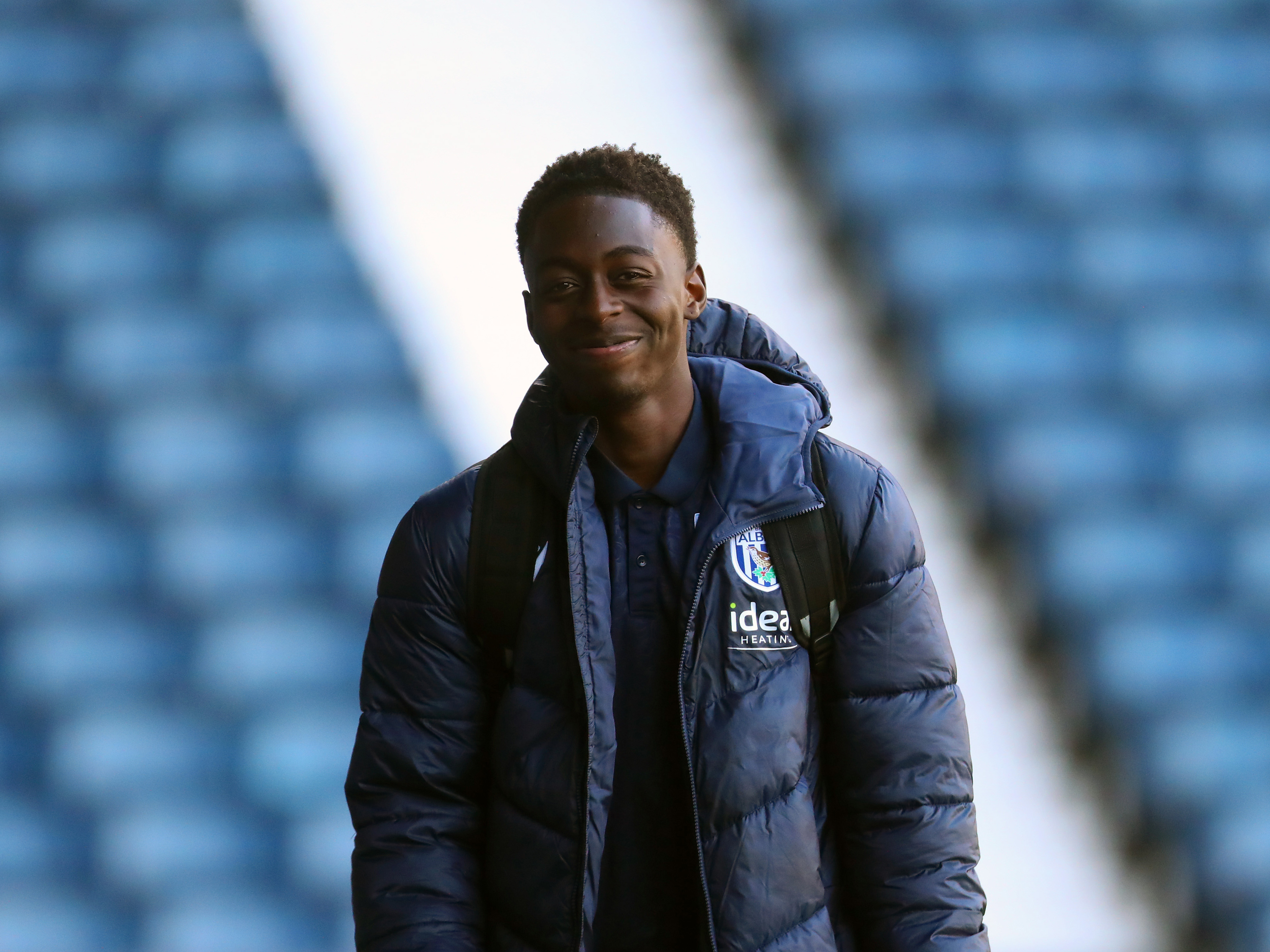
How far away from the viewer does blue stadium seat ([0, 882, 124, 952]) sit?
2135 mm

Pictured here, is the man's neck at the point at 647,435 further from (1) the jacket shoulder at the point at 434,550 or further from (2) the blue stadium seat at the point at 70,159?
(2) the blue stadium seat at the point at 70,159

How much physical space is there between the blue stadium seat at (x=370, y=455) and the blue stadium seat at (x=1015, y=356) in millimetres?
977

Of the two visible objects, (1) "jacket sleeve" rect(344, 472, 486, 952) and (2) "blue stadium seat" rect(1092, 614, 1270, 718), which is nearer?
(1) "jacket sleeve" rect(344, 472, 486, 952)

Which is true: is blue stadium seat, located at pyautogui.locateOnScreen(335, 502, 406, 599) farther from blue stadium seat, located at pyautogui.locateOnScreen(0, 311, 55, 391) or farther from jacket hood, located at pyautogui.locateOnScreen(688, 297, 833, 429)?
jacket hood, located at pyautogui.locateOnScreen(688, 297, 833, 429)

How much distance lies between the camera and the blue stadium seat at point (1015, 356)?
2.17m

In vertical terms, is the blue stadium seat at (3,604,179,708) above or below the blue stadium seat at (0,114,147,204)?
below

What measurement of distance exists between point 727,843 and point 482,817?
26cm

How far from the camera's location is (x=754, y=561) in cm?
106

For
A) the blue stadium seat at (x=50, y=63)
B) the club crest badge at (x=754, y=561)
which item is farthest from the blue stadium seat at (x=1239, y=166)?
the blue stadium seat at (x=50, y=63)

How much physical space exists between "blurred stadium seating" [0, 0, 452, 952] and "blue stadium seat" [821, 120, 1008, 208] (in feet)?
3.03

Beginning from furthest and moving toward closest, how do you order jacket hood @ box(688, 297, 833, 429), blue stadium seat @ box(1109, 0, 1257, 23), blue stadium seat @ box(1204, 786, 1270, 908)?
blue stadium seat @ box(1109, 0, 1257, 23), blue stadium seat @ box(1204, 786, 1270, 908), jacket hood @ box(688, 297, 833, 429)

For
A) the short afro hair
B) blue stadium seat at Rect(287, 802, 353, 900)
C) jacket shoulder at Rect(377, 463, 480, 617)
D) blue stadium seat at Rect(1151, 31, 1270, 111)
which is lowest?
blue stadium seat at Rect(287, 802, 353, 900)

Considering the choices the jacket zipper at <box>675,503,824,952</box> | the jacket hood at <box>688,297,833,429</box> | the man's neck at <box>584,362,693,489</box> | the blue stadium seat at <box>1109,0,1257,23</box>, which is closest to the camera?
the jacket zipper at <box>675,503,824,952</box>

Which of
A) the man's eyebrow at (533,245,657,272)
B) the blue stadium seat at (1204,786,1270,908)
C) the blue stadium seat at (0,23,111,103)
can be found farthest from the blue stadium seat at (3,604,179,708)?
the blue stadium seat at (1204,786,1270,908)
